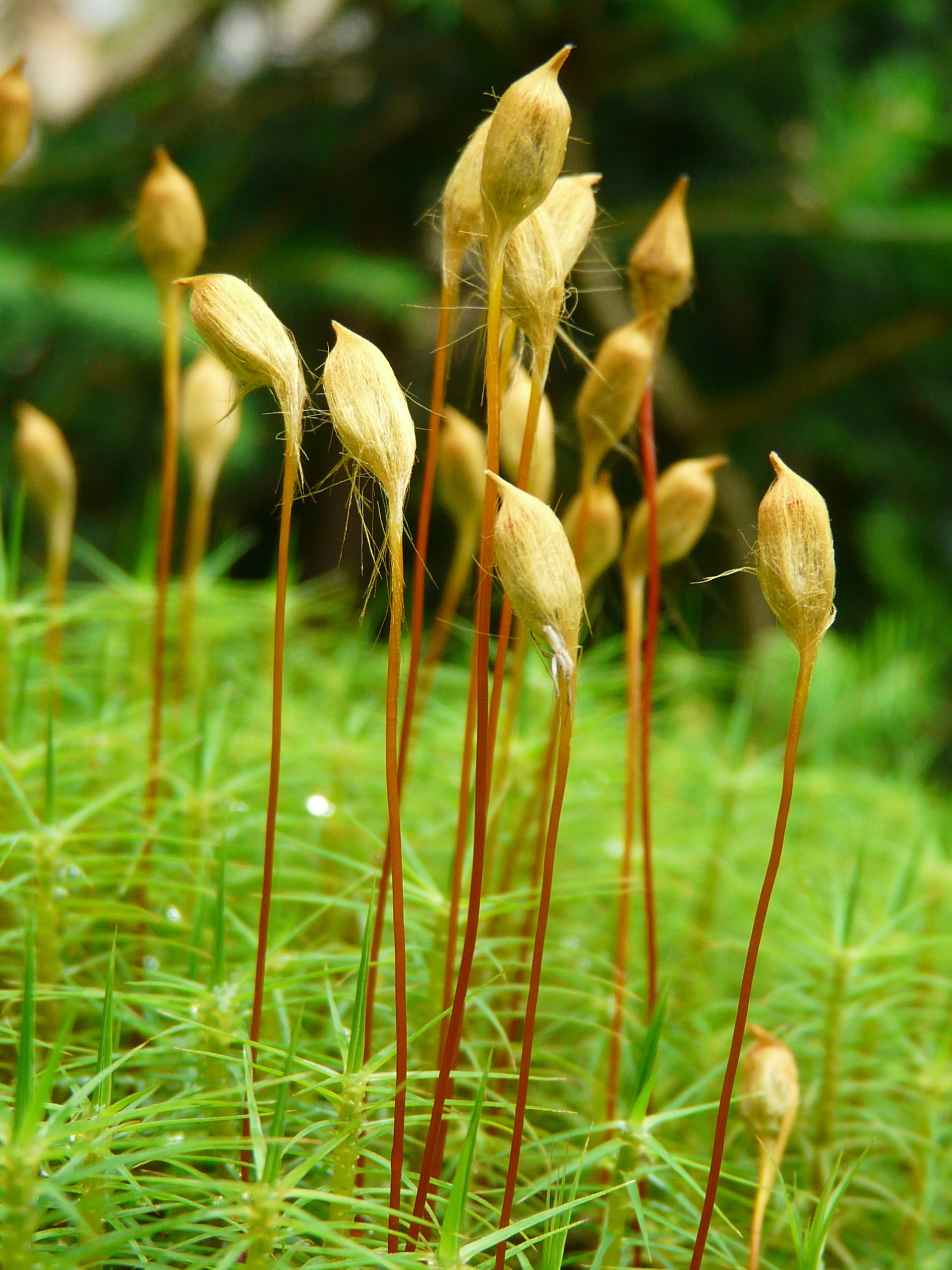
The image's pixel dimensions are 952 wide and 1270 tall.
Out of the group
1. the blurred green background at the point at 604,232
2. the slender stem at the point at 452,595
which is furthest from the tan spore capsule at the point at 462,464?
the blurred green background at the point at 604,232

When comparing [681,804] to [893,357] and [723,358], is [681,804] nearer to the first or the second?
[893,357]

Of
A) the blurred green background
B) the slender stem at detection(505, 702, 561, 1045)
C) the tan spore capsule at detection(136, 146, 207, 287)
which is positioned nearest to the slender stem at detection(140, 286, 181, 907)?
the tan spore capsule at detection(136, 146, 207, 287)

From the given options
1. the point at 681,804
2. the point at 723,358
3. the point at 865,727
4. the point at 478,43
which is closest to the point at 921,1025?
the point at 681,804

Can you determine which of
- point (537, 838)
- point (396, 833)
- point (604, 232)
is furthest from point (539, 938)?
point (604, 232)

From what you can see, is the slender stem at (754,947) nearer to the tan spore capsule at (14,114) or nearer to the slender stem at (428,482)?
the slender stem at (428,482)

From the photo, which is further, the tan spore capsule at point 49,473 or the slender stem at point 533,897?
the tan spore capsule at point 49,473

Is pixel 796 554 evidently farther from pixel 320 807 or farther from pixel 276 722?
pixel 320 807

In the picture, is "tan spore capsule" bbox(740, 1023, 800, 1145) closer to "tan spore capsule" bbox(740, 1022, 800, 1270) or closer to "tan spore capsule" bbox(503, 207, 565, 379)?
"tan spore capsule" bbox(740, 1022, 800, 1270)
